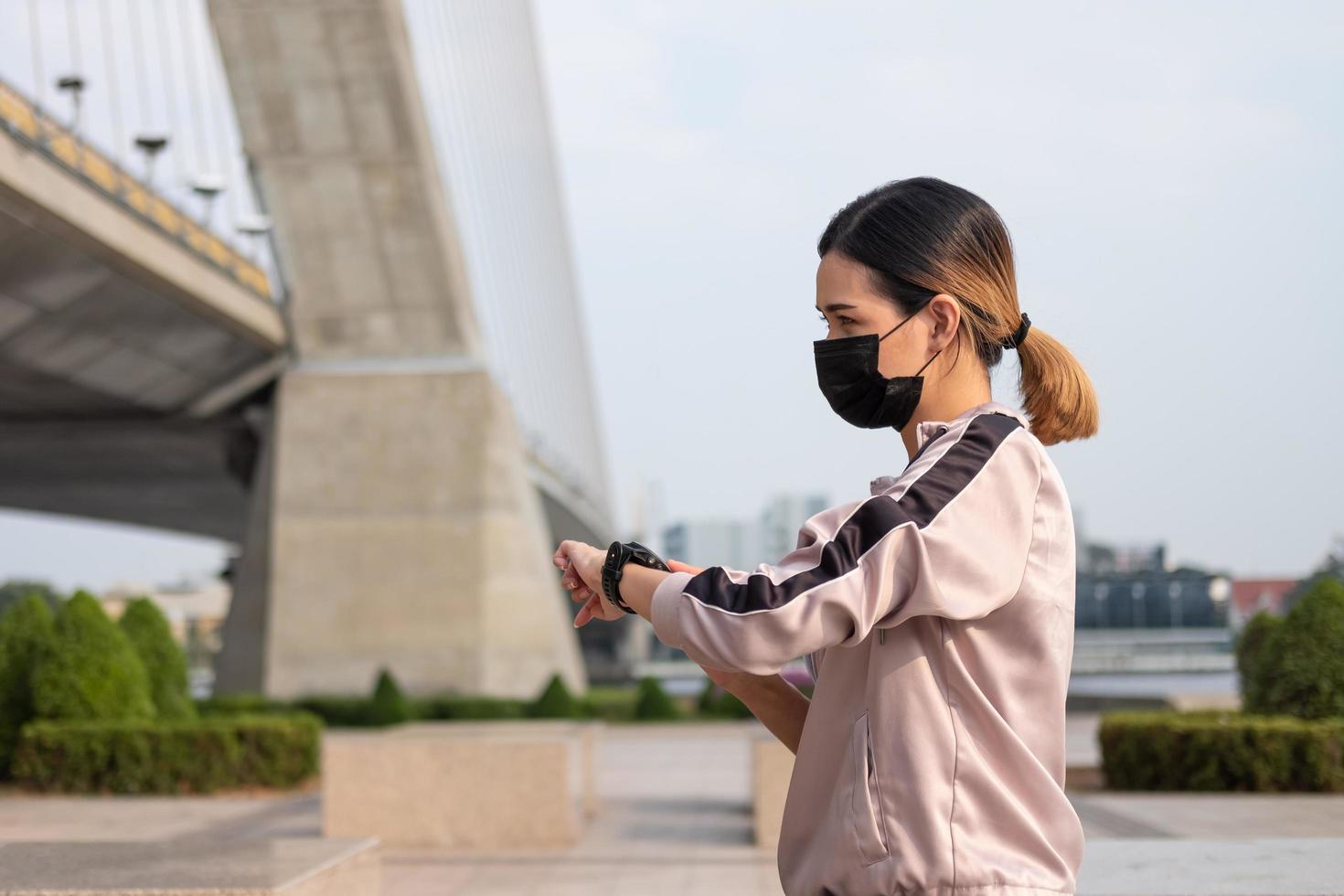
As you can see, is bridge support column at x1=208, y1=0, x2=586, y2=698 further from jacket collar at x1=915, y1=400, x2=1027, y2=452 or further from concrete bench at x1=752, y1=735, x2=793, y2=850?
jacket collar at x1=915, y1=400, x2=1027, y2=452

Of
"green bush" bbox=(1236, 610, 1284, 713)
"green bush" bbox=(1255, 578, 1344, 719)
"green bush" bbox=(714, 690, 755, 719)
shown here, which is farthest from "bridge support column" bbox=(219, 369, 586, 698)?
"green bush" bbox=(1255, 578, 1344, 719)

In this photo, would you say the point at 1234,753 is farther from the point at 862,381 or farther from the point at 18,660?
the point at 18,660

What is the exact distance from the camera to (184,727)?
14070 mm

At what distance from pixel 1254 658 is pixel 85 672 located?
11093mm

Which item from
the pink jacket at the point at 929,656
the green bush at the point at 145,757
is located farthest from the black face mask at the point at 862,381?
the green bush at the point at 145,757

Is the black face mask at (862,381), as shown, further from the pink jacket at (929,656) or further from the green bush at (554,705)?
the green bush at (554,705)

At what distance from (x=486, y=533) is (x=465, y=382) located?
2523 millimetres

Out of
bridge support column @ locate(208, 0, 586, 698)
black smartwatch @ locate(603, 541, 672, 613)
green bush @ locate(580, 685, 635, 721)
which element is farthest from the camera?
green bush @ locate(580, 685, 635, 721)

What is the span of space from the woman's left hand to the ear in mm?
581

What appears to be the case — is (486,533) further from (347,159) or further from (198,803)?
(198,803)

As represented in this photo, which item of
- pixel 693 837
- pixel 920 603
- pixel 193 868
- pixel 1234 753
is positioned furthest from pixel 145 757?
pixel 920 603

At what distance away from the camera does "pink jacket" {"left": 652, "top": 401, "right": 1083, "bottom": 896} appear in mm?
1861

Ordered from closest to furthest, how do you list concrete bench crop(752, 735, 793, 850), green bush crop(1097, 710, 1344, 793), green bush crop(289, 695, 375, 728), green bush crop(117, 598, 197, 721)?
concrete bench crop(752, 735, 793, 850)
green bush crop(1097, 710, 1344, 793)
green bush crop(117, 598, 197, 721)
green bush crop(289, 695, 375, 728)

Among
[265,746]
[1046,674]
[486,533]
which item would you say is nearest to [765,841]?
[265,746]
